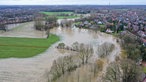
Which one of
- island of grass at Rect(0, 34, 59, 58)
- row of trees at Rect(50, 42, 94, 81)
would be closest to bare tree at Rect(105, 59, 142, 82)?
row of trees at Rect(50, 42, 94, 81)

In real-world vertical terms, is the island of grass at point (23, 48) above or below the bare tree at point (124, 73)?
below

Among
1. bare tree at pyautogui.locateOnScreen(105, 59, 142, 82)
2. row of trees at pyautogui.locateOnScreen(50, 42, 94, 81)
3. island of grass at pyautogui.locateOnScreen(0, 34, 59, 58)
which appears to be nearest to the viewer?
bare tree at pyautogui.locateOnScreen(105, 59, 142, 82)

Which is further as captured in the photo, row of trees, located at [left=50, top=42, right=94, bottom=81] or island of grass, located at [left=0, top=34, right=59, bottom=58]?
island of grass, located at [left=0, top=34, right=59, bottom=58]

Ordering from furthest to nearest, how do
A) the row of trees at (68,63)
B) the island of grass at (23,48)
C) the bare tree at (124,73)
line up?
the island of grass at (23,48), the row of trees at (68,63), the bare tree at (124,73)

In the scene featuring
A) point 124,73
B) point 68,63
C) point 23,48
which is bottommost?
point 23,48

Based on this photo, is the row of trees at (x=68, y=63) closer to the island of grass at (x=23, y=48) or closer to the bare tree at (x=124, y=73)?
the bare tree at (x=124, y=73)

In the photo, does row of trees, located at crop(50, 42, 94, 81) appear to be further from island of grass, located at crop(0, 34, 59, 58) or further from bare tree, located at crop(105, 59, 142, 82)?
island of grass, located at crop(0, 34, 59, 58)

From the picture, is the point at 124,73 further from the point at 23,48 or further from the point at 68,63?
the point at 23,48

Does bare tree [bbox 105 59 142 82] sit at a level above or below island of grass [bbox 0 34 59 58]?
above

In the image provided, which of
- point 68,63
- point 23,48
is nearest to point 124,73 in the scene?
point 68,63

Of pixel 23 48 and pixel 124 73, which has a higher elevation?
pixel 124 73

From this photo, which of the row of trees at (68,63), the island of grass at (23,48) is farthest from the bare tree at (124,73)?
the island of grass at (23,48)
